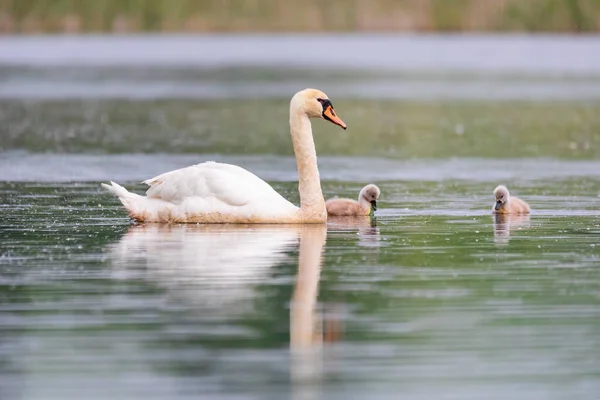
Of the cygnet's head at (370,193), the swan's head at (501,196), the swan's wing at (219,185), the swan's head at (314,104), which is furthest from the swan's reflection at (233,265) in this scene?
the swan's head at (501,196)

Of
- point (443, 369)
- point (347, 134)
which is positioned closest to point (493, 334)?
point (443, 369)

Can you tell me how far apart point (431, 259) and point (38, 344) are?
4.85 meters

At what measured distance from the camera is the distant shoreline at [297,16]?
158 m

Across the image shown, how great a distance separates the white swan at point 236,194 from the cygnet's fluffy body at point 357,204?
3.06 ft

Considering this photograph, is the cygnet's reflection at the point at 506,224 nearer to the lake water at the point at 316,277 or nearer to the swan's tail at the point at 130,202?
the lake water at the point at 316,277

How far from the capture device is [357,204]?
62.3 ft

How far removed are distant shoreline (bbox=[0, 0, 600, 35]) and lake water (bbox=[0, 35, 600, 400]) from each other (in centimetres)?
12177

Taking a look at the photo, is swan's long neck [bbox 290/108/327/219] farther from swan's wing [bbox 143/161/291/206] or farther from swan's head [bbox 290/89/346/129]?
swan's wing [bbox 143/161/291/206]

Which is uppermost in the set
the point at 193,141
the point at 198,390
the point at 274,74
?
the point at 274,74

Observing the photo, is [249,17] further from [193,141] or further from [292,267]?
[292,267]

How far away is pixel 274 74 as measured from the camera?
75.4m

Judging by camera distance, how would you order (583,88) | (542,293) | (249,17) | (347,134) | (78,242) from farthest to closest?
(249,17) → (583,88) → (347,134) → (78,242) → (542,293)

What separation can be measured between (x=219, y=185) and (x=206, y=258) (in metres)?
2.47

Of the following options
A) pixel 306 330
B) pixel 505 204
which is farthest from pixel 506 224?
pixel 306 330
